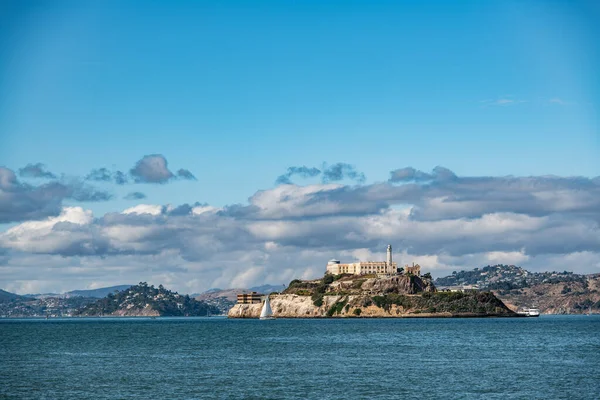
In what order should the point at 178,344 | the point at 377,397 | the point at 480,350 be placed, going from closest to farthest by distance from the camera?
the point at 377,397 < the point at 480,350 < the point at 178,344

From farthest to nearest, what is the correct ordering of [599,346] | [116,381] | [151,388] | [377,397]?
[599,346] < [116,381] < [151,388] < [377,397]

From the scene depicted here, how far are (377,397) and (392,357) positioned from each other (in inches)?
1372

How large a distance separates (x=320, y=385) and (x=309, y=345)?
174 feet

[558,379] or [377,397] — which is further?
[558,379]

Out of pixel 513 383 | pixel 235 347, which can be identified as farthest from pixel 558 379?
pixel 235 347

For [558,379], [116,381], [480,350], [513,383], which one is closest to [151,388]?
[116,381]

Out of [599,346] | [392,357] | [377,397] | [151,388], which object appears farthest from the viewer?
[599,346]

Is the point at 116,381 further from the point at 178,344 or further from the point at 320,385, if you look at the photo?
the point at 178,344

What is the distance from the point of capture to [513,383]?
225ft

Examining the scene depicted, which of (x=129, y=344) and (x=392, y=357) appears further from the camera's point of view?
(x=129, y=344)

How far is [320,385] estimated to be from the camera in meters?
Result: 68.5

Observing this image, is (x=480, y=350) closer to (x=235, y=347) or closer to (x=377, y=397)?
(x=235, y=347)

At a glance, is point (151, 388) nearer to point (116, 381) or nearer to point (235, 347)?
point (116, 381)

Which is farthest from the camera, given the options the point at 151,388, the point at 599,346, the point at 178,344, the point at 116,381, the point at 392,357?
the point at 178,344
